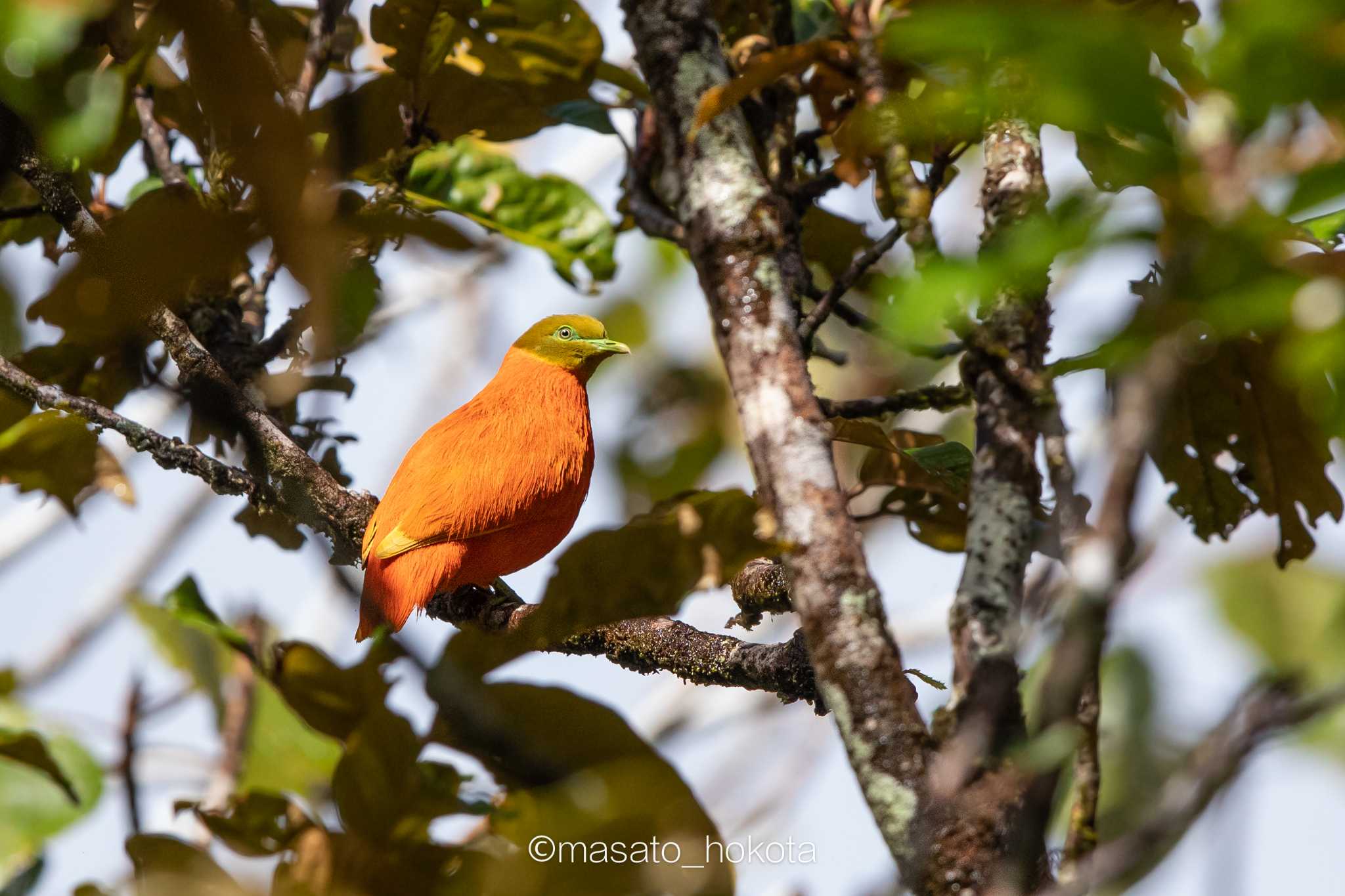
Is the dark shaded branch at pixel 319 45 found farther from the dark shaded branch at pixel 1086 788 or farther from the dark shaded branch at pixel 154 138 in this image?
the dark shaded branch at pixel 1086 788

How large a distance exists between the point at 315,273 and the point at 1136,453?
0.70m

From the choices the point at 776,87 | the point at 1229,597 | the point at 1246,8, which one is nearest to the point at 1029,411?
the point at 1246,8

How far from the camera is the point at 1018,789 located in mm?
1359

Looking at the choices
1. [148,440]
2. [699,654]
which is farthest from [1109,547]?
[148,440]

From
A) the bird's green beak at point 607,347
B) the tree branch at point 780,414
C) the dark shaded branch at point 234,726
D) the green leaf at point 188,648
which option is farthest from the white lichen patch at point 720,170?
the bird's green beak at point 607,347

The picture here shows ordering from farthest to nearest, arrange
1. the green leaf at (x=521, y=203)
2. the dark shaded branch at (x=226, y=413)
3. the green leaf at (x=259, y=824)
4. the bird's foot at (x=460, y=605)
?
the bird's foot at (x=460, y=605)
the green leaf at (x=521, y=203)
the dark shaded branch at (x=226, y=413)
the green leaf at (x=259, y=824)

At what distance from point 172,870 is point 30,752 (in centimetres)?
48

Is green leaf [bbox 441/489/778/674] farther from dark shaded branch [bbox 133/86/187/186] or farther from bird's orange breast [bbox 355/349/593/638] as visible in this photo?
dark shaded branch [bbox 133/86/187/186]

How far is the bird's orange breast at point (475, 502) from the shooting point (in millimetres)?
3238

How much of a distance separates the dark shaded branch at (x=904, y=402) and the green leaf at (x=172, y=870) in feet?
4.99

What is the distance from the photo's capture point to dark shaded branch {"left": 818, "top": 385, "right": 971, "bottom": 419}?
265cm

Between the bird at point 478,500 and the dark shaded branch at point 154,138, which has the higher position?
the dark shaded branch at point 154,138

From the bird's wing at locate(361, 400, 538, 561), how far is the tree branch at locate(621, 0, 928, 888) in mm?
1484

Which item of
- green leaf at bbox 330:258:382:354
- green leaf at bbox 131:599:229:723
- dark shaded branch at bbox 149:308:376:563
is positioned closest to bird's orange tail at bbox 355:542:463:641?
dark shaded branch at bbox 149:308:376:563
